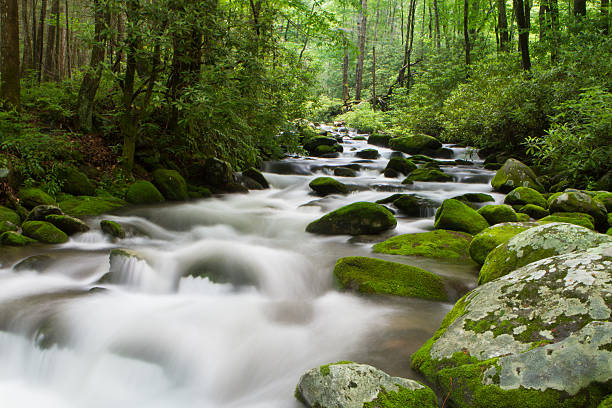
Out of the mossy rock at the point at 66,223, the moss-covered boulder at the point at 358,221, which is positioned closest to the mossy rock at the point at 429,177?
the moss-covered boulder at the point at 358,221

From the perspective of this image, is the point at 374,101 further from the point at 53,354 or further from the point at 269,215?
the point at 53,354

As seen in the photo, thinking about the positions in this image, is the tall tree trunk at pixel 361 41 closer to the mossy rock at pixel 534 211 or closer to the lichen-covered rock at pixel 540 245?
the mossy rock at pixel 534 211

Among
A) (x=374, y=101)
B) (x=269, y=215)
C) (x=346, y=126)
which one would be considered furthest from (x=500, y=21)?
(x=269, y=215)

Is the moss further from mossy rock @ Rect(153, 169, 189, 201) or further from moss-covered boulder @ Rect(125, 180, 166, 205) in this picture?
mossy rock @ Rect(153, 169, 189, 201)

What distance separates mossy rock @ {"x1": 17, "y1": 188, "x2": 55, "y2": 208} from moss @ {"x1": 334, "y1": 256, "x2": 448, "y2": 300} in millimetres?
5717

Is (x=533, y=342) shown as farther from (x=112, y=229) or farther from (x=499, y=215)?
(x=112, y=229)

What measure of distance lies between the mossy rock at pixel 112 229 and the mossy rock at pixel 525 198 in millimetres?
8176

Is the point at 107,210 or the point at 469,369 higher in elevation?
the point at 107,210

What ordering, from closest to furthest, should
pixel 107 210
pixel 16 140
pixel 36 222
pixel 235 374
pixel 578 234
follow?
pixel 235 374 < pixel 578 234 < pixel 36 222 < pixel 16 140 < pixel 107 210

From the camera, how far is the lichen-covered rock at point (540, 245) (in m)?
3.82

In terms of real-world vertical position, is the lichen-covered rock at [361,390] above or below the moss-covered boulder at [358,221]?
below

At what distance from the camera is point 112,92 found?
10.6 m

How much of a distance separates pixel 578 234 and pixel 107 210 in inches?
315

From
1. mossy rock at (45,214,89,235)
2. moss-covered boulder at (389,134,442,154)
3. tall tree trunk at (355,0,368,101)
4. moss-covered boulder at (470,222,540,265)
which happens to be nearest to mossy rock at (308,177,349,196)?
moss-covered boulder at (470,222,540,265)
